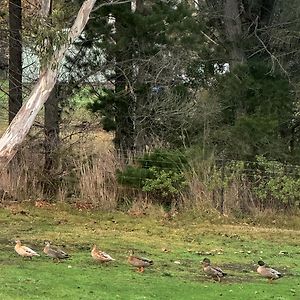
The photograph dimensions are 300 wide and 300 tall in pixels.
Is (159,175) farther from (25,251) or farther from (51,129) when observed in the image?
(25,251)

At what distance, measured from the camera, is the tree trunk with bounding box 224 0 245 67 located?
72.1 feet

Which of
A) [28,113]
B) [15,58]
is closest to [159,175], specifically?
[28,113]

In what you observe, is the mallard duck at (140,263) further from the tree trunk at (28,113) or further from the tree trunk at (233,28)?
the tree trunk at (233,28)

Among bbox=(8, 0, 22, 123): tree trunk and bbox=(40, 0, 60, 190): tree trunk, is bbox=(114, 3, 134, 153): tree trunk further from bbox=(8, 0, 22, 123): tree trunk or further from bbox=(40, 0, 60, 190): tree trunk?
bbox=(8, 0, 22, 123): tree trunk

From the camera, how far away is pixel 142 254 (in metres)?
12.9

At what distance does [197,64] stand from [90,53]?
2955 millimetres

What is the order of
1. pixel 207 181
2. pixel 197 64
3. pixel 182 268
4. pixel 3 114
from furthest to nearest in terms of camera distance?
pixel 3 114
pixel 197 64
pixel 207 181
pixel 182 268

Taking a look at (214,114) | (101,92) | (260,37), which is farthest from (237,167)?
(260,37)

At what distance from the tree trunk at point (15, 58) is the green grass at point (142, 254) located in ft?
13.9

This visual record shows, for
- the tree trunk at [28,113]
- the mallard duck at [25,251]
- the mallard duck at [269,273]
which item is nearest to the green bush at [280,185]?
the tree trunk at [28,113]

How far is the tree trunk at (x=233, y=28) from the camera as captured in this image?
865 inches

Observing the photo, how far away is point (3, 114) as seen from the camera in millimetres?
23766

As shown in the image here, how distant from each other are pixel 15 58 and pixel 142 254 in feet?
34.1

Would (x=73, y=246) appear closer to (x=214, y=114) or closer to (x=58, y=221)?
(x=58, y=221)
